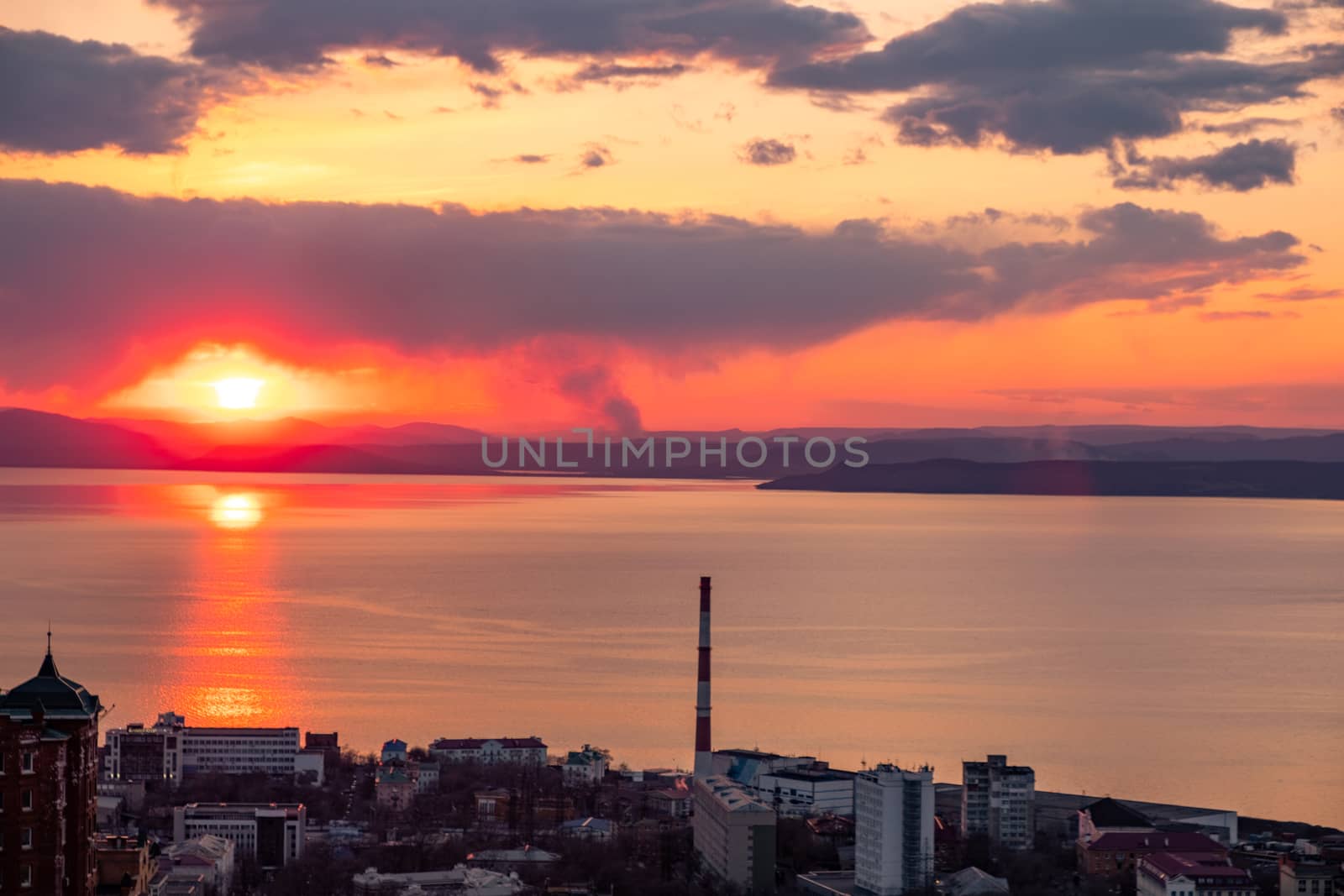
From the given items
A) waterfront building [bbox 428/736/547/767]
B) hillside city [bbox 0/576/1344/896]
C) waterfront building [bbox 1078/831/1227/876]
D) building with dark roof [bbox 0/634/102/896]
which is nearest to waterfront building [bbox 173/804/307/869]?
hillside city [bbox 0/576/1344/896]

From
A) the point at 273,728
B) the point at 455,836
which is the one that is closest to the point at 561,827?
the point at 455,836

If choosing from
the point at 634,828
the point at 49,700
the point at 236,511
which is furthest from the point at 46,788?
the point at 236,511

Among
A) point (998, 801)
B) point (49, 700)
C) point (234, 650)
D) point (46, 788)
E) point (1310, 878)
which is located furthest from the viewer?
point (234, 650)

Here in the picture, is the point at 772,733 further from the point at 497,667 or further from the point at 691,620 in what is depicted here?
the point at 691,620

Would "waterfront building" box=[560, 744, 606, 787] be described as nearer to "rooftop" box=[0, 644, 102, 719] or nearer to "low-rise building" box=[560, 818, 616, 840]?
"low-rise building" box=[560, 818, 616, 840]

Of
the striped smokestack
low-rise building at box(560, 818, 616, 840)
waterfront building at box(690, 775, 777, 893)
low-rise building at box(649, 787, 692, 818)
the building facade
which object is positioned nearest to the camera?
waterfront building at box(690, 775, 777, 893)

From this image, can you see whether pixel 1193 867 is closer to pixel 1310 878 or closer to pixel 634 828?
pixel 1310 878
